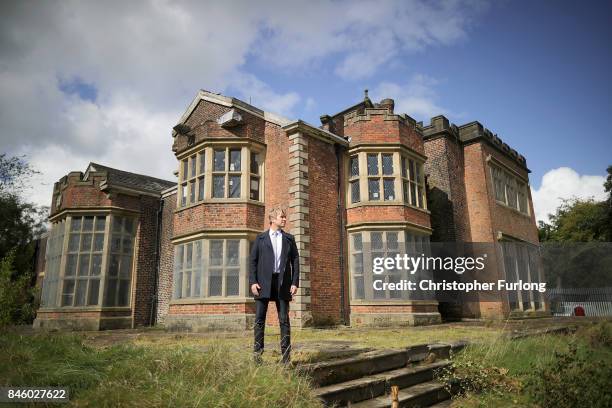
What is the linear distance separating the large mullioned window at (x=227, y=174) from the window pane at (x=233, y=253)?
1558mm

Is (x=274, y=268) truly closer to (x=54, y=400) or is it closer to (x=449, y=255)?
(x=54, y=400)

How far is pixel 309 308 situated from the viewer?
12.7m

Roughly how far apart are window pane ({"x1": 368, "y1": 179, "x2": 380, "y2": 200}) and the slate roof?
391 inches

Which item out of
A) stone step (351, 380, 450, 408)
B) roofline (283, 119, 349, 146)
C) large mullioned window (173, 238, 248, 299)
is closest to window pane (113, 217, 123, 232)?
large mullioned window (173, 238, 248, 299)

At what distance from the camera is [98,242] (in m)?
16.8

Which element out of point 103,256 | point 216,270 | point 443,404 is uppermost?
point 103,256

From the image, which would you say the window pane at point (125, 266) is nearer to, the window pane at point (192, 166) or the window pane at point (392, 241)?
the window pane at point (192, 166)

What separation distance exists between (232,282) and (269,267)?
26.2ft

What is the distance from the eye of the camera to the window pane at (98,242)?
16719 millimetres

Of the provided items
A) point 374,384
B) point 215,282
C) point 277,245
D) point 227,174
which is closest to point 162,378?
point 277,245

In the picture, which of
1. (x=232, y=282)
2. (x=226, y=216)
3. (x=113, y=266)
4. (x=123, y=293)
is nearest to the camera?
(x=232, y=282)

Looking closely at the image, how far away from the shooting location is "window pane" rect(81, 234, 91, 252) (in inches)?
656

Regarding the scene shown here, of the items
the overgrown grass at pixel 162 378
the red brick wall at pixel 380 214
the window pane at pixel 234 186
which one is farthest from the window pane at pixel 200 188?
the overgrown grass at pixel 162 378

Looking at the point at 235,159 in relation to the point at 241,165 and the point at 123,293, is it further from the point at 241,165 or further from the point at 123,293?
the point at 123,293
